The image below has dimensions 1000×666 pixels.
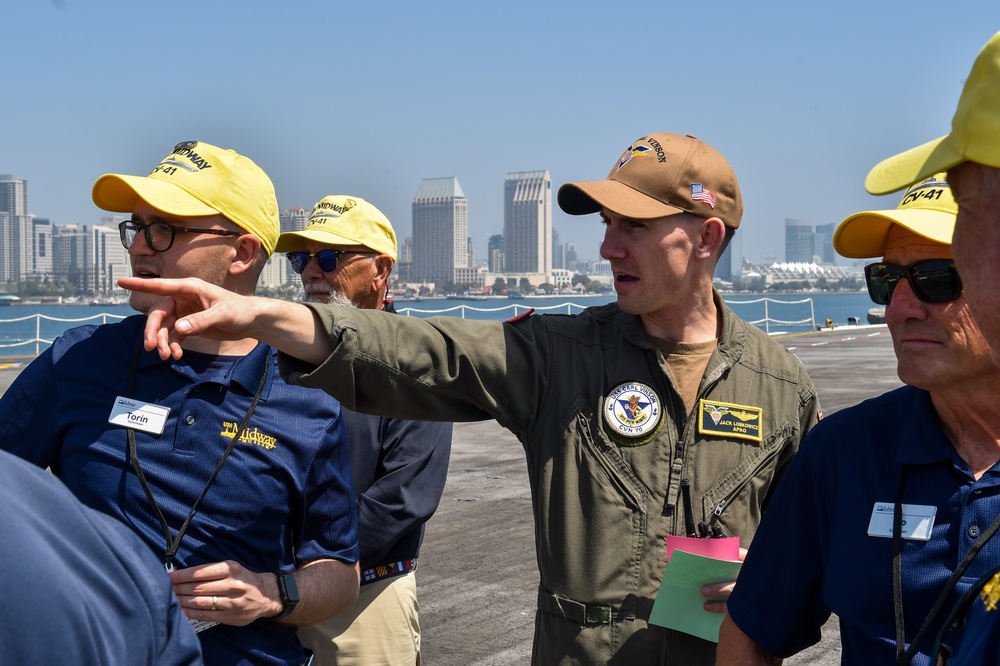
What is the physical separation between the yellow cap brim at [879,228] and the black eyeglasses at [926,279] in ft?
0.20

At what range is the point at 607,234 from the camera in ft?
10.6

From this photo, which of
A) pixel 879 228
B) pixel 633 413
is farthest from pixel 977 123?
pixel 633 413

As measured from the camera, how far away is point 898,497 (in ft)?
7.34

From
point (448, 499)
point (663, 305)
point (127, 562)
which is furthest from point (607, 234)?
point (448, 499)

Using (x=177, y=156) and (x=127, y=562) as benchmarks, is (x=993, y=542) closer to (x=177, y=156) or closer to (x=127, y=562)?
(x=127, y=562)

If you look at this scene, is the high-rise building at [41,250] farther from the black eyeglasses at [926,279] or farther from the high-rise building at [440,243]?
the black eyeglasses at [926,279]

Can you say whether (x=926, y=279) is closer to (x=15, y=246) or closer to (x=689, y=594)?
(x=689, y=594)

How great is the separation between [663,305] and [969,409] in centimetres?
103

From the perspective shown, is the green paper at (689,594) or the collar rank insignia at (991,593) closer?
the collar rank insignia at (991,593)

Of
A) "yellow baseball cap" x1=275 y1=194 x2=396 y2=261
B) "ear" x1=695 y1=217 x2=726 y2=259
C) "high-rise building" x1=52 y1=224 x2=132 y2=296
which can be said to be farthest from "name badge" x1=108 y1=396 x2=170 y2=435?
"high-rise building" x1=52 y1=224 x2=132 y2=296

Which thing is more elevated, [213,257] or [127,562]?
[213,257]

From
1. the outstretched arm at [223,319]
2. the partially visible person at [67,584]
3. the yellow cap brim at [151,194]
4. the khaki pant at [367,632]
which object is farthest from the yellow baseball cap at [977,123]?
the khaki pant at [367,632]

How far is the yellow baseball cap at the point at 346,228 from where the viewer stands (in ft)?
16.5

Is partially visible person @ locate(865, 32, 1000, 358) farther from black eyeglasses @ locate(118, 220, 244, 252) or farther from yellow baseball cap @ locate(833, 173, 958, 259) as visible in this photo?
black eyeglasses @ locate(118, 220, 244, 252)
